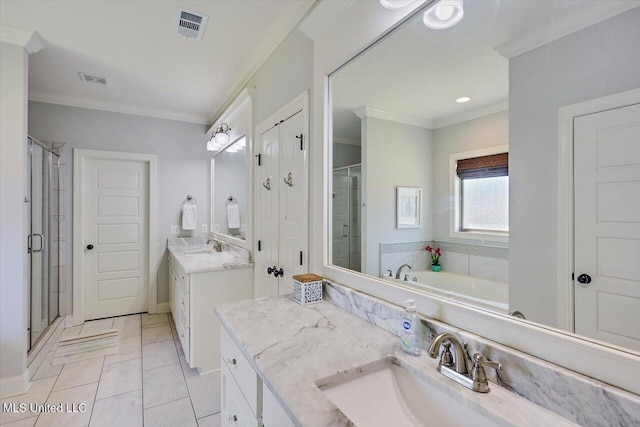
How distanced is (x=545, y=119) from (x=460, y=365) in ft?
2.47

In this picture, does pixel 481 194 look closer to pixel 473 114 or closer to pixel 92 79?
pixel 473 114

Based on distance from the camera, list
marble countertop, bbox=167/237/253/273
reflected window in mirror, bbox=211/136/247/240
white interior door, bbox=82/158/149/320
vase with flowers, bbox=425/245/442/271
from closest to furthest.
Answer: vase with flowers, bbox=425/245/442/271 < marble countertop, bbox=167/237/253/273 < reflected window in mirror, bbox=211/136/247/240 < white interior door, bbox=82/158/149/320

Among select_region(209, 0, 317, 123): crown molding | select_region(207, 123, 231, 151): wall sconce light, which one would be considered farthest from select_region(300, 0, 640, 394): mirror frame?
select_region(207, 123, 231, 151): wall sconce light

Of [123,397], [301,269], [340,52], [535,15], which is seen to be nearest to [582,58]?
[535,15]

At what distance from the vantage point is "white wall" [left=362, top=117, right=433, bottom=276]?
1340 mm

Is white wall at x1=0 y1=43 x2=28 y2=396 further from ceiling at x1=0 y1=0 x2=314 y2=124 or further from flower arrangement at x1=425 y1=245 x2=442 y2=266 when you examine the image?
flower arrangement at x1=425 y1=245 x2=442 y2=266

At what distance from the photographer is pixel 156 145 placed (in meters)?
3.91

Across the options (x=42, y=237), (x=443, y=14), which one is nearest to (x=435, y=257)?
(x=443, y=14)

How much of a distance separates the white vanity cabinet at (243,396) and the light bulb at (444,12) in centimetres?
146

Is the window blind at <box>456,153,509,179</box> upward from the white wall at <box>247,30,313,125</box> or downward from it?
downward

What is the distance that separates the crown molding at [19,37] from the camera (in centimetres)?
210

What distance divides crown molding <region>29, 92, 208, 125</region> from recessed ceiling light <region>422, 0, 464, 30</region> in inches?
144

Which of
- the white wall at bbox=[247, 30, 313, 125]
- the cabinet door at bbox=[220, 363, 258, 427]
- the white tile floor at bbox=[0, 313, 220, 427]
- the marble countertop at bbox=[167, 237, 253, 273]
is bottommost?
the white tile floor at bbox=[0, 313, 220, 427]

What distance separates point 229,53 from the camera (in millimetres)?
2492
